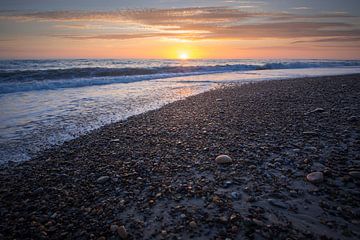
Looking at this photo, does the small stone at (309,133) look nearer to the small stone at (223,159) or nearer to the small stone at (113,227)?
the small stone at (223,159)

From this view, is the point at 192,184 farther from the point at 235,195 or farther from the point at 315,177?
the point at 315,177

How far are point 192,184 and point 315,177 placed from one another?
1854 mm

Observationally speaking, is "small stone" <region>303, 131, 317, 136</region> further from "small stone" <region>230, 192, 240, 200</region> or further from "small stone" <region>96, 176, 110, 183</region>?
"small stone" <region>96, 176, 110, 183</region>

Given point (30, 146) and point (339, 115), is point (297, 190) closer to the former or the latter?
point (339, 115)

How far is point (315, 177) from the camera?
3840 mm

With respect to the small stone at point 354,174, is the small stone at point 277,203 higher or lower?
lower

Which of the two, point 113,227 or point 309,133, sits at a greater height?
point 309,133

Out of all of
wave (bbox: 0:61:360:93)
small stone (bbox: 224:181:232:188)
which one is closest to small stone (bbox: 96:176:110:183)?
small stone (bbox: 224:181:232:188)

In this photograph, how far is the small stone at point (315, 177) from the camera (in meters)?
3.80

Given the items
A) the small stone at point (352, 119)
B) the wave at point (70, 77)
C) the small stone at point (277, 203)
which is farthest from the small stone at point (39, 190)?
the wave at point (70, 77)

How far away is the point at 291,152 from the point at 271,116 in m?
2.93

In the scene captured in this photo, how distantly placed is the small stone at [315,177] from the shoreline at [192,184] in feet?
0.24

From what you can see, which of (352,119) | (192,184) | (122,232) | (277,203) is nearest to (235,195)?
(277,203)

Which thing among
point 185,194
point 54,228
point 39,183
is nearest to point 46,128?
point 39,183
